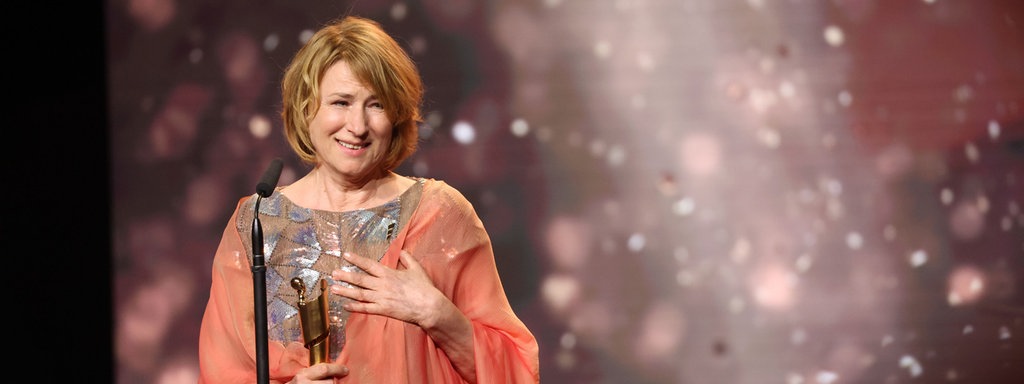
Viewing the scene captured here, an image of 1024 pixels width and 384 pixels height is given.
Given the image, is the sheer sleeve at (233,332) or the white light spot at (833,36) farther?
the white light spot at (833,36)

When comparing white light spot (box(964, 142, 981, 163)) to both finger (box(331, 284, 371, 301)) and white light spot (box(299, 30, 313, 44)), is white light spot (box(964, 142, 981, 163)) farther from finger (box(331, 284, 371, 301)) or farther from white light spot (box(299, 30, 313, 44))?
finger (box(331, 284, 371, 301))

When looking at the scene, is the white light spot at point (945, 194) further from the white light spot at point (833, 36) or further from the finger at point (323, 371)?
the finger at point (323, 371)

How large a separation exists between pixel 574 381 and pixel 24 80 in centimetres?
191

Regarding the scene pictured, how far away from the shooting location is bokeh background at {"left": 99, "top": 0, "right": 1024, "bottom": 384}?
3184 mm

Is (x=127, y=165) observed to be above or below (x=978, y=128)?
above

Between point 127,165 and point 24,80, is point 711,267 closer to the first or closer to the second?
point 127,165

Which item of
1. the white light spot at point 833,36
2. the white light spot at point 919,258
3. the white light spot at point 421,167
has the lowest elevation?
the white light spot at point 919,258

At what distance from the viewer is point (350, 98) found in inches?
70.5

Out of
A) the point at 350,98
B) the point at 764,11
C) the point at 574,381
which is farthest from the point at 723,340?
the point at 350,98

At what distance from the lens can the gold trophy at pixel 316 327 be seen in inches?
68.4

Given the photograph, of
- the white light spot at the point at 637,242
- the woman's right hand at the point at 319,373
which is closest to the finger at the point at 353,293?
the woman's right hand at the point at 319,373

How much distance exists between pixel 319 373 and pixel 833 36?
2.13 m

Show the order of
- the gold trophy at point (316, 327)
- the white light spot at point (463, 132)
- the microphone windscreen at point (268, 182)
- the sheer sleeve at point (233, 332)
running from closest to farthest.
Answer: the microphone windscreen at point (268, 182), the gold trophy at point (316, 327), the sheer sleeve at point (233, 332), the white light spot at point (463, 132)

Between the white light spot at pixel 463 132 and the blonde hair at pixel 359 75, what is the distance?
4.15 ft
